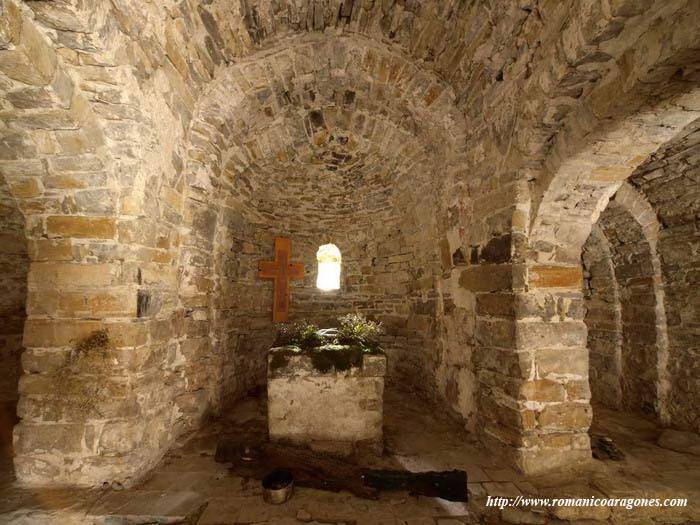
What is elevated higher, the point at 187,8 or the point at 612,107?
the point at 187,8

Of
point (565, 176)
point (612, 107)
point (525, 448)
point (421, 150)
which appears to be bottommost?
point (525, 448)

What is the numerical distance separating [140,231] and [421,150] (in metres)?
3.30

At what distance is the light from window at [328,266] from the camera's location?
5.88m

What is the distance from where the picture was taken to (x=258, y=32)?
10.9ft

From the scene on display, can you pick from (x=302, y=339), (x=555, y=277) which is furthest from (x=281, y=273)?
(x=555, y=277)

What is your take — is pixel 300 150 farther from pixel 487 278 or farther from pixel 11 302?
pixel 11 302

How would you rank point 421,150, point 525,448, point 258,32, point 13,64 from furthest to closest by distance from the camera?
point 421,150
point 258,32
point 525,448
point 13,64

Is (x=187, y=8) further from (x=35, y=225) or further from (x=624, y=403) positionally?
(x=624, y=403)

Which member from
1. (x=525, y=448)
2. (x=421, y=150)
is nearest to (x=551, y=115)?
(x=421, y=150)

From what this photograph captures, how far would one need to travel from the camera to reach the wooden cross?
520 cm

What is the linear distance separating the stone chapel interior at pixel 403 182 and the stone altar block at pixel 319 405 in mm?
983

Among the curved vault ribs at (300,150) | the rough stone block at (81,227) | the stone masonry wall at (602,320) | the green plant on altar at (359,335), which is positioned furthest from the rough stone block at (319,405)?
the stone masonry wall at (602,320)

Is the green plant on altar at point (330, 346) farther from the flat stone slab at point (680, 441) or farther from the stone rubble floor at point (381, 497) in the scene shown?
the flat stone slab at point (680, 441)

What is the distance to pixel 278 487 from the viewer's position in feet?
7.54
